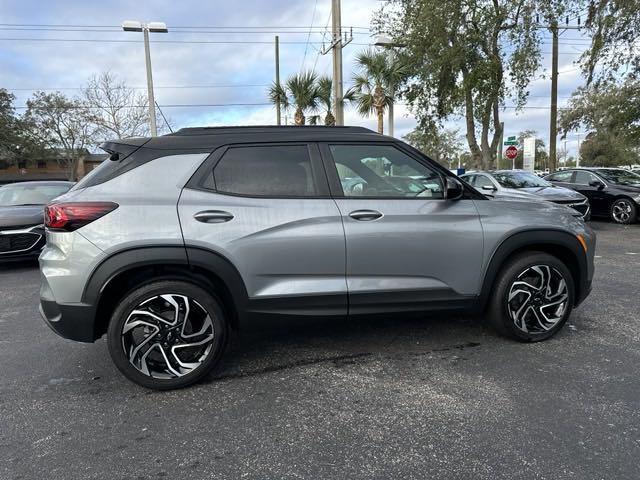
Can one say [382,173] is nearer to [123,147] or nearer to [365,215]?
[365,215]

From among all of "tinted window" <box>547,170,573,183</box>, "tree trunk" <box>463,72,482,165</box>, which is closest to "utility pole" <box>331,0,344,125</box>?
"tree trunk" <box>463,72,482,165</box>

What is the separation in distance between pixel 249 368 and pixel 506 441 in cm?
189

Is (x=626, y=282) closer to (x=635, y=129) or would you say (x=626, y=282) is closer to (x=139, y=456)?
(x=139, y=456)

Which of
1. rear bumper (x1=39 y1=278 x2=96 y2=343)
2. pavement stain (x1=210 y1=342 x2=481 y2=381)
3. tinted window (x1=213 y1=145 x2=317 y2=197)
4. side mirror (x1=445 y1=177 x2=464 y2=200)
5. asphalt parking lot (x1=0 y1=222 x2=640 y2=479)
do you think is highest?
tinted window (x1=213 y1=145 x2=317 y2=197)

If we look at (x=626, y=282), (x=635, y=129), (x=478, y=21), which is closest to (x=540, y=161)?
(x=635, y=129)

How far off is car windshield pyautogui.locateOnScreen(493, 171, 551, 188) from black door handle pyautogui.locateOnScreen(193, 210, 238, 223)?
9.09 meters

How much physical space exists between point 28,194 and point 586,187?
13690 millimetres

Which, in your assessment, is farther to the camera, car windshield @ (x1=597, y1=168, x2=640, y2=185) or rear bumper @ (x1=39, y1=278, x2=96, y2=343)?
car windshield @ (x1=597, y1=168, x2=640, y2=185)

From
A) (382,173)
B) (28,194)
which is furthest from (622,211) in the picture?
(28,194)

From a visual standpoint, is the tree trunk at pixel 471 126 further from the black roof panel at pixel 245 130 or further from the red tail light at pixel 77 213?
the red tail light at pixel 77 213

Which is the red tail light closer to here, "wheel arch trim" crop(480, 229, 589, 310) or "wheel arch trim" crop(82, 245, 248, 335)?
"wheel arch trim" crop(82, 245, 248, 335)

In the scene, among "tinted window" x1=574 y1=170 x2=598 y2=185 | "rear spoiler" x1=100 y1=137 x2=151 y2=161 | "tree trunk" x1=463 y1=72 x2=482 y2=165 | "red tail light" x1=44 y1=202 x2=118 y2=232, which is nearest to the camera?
"red tail light" x1=44 y1=202 x2=118 y2=232

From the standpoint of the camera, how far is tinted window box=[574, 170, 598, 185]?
12828 mm

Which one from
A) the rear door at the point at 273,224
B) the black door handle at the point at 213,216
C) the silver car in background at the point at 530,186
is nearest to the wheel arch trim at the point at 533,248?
the rear door at the point at 273,224
